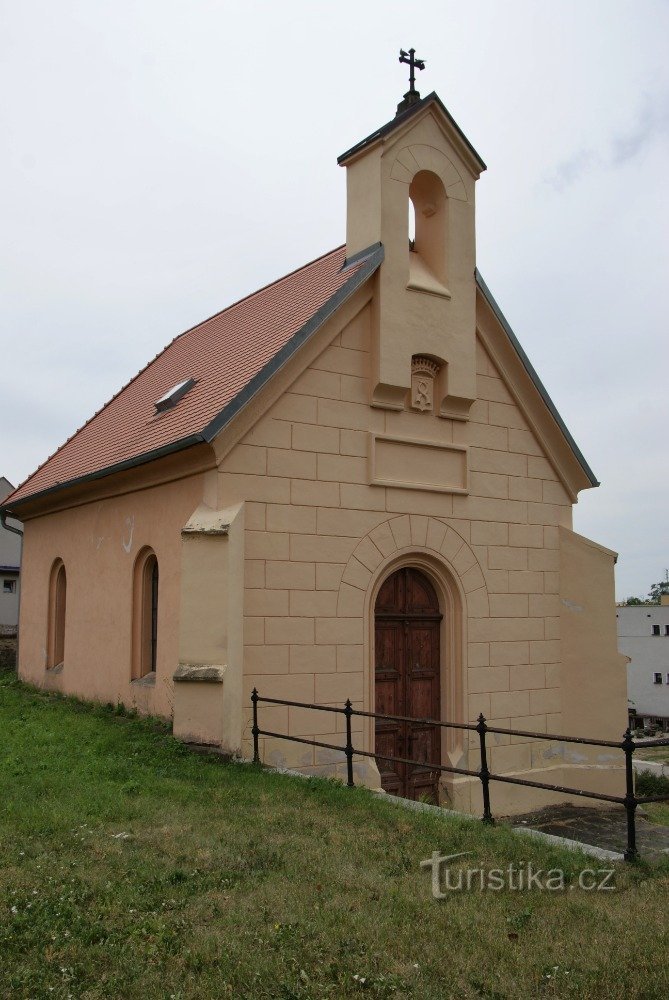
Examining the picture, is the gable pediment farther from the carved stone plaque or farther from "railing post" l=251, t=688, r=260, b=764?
"railing post" l=251, t=688, r=260, b=764

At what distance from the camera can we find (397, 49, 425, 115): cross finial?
1441 cm

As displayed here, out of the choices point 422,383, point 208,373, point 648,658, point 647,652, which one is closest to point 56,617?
point 208,373

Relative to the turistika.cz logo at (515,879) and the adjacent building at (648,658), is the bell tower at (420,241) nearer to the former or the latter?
the turistika.cz logo at (515,879)

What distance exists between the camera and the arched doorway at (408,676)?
1298 cm

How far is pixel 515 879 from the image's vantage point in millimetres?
6695

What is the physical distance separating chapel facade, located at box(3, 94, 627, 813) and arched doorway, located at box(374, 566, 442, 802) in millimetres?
39

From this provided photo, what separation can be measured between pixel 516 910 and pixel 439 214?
1106 centimetres

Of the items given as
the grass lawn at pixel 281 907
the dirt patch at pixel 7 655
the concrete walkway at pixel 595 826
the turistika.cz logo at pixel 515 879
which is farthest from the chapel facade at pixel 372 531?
the dirt patch at pixel 7 655

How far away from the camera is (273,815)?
824cm

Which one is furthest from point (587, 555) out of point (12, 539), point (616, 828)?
point (12, 539)

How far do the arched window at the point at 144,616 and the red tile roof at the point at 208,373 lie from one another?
1621 mm

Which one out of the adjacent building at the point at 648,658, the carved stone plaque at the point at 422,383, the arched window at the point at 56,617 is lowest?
the adjacent building at the point at 648,658

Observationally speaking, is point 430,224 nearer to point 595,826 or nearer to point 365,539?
point 365,539

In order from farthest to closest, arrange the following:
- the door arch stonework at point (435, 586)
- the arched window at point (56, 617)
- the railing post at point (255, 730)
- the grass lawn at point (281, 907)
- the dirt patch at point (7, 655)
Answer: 1. the dirt patch at point (7, 655)
2. the arched window at point (56, 617)
3. the door arch stonework at point (435, 586)
4. the railing post at point (255, 730)
5. the grass lawn at point (281, 907)
